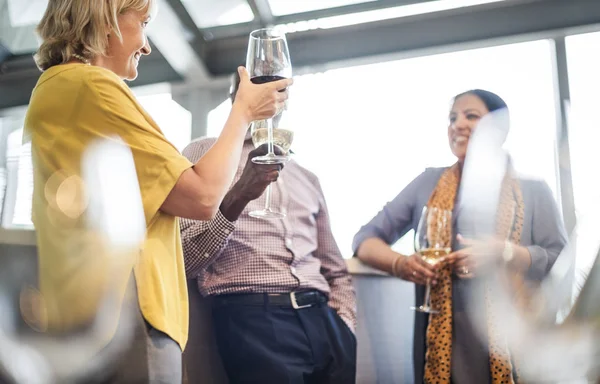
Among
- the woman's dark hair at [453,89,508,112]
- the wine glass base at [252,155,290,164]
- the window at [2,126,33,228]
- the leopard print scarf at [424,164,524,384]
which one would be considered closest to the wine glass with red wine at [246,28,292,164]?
the wine glass base at [252,155,290,164]

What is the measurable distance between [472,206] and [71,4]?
571mm

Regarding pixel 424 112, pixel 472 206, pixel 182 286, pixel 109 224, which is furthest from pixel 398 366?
pixel 424 112

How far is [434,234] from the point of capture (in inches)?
29.4

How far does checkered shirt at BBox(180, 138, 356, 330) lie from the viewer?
0.72 metres

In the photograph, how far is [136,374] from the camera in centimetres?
35

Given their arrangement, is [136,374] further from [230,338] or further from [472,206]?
[472,206]

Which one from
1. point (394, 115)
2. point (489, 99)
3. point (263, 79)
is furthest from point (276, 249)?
point (394, 115)

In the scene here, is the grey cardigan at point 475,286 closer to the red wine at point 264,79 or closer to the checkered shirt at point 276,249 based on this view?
the checkered shirt at point 276,249

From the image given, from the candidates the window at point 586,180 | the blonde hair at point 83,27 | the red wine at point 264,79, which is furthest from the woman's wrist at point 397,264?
the blonde hair at point 83,27

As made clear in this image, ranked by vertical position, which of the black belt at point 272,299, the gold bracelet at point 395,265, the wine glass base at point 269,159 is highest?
the wine glass base at point 269,159

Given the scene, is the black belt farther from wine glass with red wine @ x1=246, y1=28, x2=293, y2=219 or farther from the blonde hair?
the blonde hair

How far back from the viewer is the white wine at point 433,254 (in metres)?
0.75

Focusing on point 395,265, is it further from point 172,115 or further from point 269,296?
point 172,115

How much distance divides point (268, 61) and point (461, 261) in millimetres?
359
